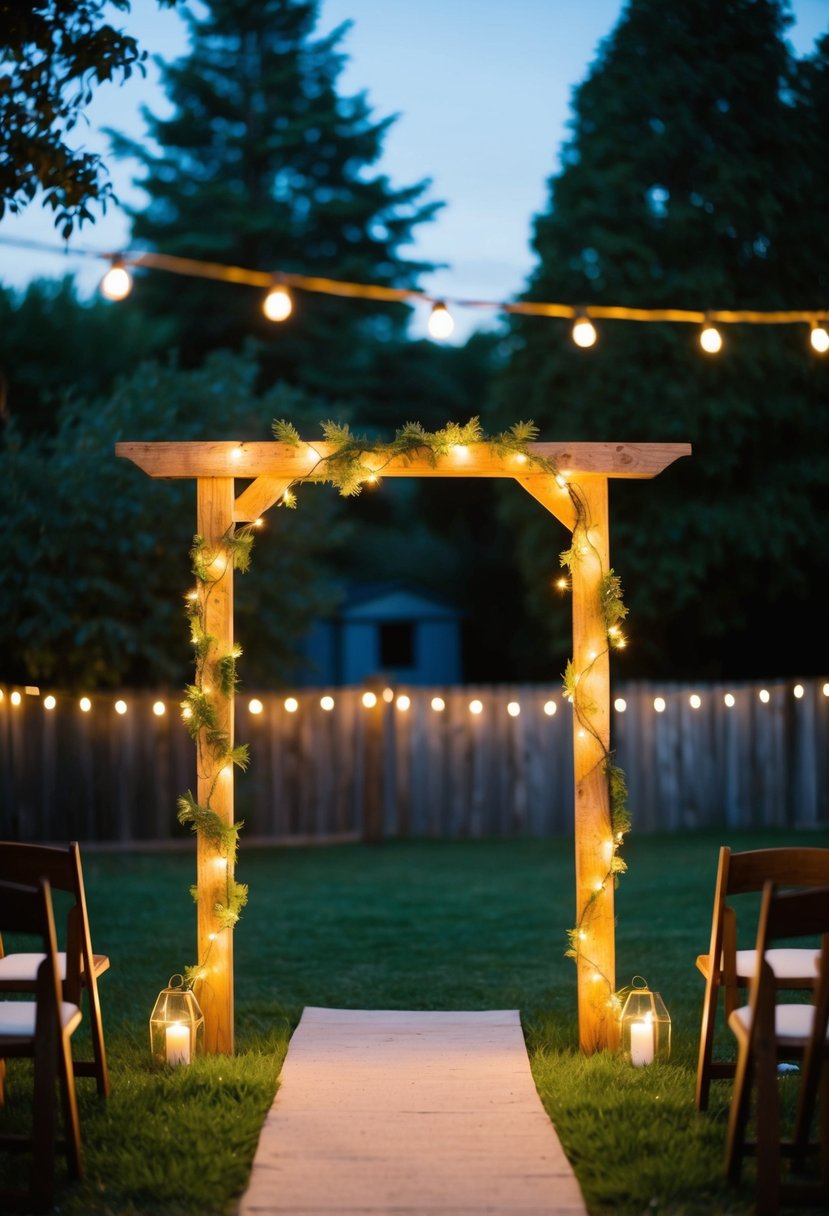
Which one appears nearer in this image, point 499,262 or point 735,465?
point 735,465

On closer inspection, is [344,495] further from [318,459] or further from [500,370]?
[500,370]

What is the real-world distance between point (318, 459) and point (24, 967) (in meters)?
2.35

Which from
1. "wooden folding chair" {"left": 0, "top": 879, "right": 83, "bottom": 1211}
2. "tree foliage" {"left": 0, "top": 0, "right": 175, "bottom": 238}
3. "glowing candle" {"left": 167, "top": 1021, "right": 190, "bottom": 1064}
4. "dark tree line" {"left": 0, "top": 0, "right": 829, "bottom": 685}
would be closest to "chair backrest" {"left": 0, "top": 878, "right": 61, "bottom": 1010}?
"wooden folding chair" {"left": 0, "top": 879, "right": 83, "bottom": 1211}

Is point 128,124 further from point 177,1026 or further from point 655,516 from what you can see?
point 177,1026

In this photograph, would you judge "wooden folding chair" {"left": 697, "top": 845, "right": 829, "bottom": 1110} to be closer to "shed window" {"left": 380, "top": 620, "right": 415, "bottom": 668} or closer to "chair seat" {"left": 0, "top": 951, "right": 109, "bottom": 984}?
"chair seat" {"left": 0, "top": 951, "right": 109, "bottom": 984}

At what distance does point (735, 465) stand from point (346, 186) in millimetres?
10455

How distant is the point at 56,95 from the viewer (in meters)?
6.71

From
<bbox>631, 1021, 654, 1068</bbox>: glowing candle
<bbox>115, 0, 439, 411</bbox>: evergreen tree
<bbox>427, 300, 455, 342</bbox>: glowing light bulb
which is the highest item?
<bbox>115, 0, 439, 411</bbox>: evergreen tree

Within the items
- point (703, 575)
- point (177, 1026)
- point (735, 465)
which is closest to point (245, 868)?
point (177, 1026)

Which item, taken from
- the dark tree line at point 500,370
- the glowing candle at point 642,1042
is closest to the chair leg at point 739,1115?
the glowing candle at point 642,1042

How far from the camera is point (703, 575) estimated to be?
1775cm

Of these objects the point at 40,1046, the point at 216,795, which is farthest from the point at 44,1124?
the point at 216,795

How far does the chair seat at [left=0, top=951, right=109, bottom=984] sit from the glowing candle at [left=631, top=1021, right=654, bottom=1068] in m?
2.12

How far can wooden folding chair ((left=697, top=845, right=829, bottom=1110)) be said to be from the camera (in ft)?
15.0
